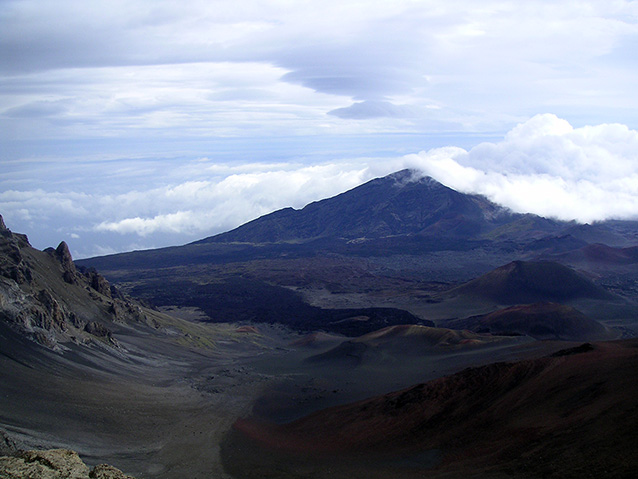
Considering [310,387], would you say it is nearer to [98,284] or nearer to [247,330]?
[98,284]

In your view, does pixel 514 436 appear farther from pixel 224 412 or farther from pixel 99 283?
pixel 99 283

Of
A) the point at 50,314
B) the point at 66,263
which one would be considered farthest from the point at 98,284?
the point at 50,314

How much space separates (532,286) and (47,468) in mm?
97752

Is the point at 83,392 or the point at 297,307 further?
the point at 297,307

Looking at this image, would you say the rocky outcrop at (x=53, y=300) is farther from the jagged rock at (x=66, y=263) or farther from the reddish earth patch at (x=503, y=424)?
the reddish earth patch at (x=503, y=424)

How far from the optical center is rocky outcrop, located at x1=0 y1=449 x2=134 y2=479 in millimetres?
16656

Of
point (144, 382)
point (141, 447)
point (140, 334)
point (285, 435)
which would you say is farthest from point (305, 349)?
point (141, 447)

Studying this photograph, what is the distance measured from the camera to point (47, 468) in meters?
17.5

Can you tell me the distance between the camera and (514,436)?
82.7 ft

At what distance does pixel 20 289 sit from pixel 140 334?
16357mm

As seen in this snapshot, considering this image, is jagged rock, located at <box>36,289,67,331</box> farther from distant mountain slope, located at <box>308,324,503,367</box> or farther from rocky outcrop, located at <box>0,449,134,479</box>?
rocky outcrop, located at <box>0,449,134,479</box>

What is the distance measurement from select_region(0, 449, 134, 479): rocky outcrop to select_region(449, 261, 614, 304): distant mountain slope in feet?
295

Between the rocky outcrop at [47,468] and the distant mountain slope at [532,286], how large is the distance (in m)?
89.8

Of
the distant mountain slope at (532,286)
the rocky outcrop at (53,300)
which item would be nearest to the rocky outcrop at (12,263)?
the rocky outcrop at (53,300)
